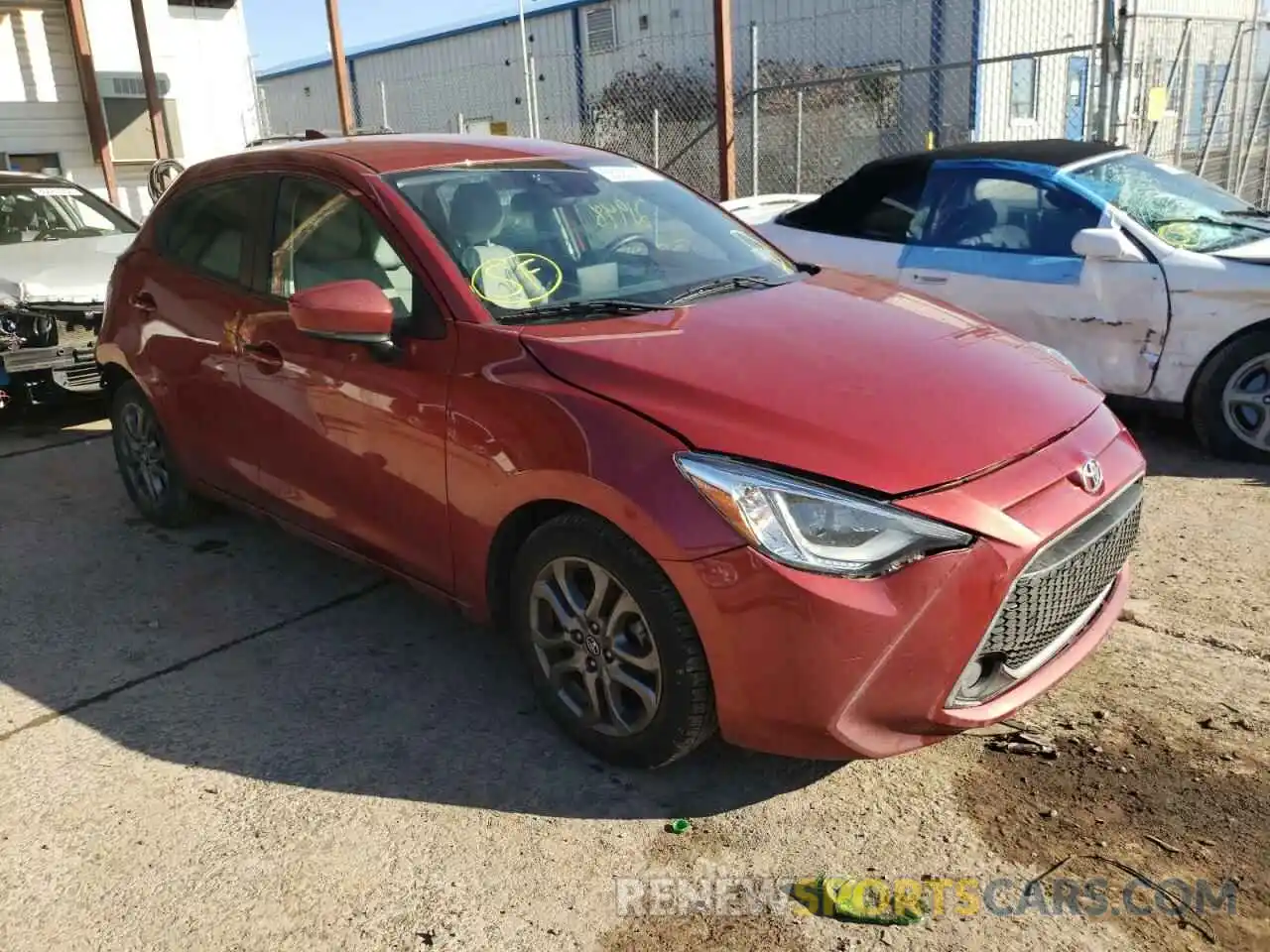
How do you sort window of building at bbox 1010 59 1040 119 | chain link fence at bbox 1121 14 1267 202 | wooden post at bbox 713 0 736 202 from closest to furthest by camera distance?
1. wooden post at bbox 713 0 736 202
2. chain link fence at bbox 1121 14 1267 202
3. window of building at bbox 1010 59 1040 119

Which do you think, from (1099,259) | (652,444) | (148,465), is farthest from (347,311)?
(1099,259)

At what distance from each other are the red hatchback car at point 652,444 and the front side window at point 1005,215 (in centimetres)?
233

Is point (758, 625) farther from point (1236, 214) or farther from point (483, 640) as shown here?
point (1236, 214)

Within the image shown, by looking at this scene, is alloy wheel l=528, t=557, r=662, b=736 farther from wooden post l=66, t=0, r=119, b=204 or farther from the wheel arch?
wooden post l=66, t=0, r=119, b=204

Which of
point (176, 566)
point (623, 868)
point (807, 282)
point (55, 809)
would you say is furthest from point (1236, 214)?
point (55, 809)

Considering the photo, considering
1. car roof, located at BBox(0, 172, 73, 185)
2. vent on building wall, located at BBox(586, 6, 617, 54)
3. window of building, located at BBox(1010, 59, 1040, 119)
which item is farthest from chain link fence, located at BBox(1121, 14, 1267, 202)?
vent on building wall, located at BBox(586, 6, 617, 54)

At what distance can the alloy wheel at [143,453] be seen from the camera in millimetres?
4715

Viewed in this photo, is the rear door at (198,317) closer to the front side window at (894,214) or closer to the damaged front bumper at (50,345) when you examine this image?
the damaged front bumper at (50,345)

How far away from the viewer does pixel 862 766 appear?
9.57 feet

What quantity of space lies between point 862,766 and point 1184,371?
3.43 meters

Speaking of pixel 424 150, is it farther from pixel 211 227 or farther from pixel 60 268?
pixel 60 268

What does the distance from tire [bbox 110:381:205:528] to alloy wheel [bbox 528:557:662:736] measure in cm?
246

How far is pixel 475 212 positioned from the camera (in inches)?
132

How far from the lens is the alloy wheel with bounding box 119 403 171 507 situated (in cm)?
471
